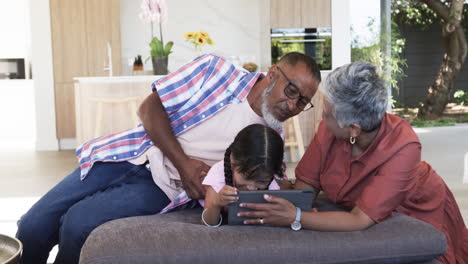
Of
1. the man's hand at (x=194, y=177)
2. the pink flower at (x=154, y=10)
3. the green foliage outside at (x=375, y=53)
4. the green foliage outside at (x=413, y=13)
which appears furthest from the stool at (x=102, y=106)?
the green foliage outside at (x=413, y=13)

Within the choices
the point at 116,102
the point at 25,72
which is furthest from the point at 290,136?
the point at 25,72

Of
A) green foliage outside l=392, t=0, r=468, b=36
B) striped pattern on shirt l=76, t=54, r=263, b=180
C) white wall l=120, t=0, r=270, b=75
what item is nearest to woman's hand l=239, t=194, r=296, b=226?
striped pattern on shirt l=76, t=54, r=263, b=180

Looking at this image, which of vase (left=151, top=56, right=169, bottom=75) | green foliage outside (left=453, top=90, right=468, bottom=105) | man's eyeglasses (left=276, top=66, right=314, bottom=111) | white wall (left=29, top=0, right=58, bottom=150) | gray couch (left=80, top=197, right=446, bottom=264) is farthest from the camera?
green foliage outside (left=453, top=90, right=468, bottom=105)

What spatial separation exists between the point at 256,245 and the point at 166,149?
2.36 feet

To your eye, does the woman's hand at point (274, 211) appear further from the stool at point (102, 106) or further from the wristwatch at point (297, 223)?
the stool at point (102, 106)

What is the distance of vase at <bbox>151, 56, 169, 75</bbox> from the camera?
629cm

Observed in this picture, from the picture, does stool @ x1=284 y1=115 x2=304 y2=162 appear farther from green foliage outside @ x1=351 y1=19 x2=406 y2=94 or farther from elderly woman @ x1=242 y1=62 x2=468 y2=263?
green foliage outside @ x1=351 y1=19 x2=406 y2=94

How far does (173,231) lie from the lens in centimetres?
189

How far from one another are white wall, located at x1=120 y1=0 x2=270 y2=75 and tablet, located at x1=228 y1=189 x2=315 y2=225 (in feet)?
20.3

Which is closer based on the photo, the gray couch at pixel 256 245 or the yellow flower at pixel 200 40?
the gray couch at pixel 256 245

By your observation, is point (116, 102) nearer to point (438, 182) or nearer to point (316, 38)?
point (316, 38)

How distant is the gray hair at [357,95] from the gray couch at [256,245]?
373 millimetres

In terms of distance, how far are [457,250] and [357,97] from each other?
80cm

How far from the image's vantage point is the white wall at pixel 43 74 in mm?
7527
